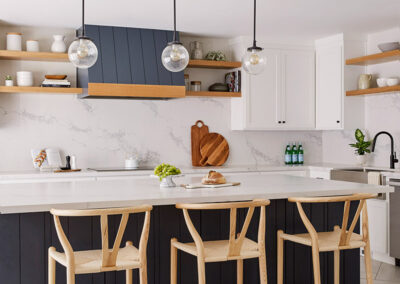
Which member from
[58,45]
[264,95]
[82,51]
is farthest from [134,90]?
[82,51]

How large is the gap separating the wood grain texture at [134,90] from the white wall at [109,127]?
0.51 m

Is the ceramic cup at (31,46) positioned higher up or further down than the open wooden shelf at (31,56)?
higher up

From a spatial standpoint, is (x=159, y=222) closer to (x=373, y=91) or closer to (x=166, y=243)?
(x=166, y=243)

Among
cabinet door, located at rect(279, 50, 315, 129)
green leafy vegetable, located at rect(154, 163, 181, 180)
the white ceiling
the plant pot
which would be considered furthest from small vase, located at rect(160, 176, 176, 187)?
the plant pot

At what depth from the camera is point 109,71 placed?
17.6 ft

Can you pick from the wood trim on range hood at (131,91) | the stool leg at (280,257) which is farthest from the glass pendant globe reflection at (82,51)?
the wood trim on range hood at (131,91)

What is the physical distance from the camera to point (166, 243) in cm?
338

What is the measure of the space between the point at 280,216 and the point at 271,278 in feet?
1.40

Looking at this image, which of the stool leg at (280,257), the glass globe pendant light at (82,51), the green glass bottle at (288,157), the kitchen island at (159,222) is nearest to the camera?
the kitchen island at (159,222)

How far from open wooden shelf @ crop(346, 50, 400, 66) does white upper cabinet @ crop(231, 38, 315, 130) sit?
58cm

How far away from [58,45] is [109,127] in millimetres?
1018

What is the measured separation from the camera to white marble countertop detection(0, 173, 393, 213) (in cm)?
285

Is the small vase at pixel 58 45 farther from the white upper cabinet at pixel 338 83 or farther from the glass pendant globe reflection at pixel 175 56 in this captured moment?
the white upper cabinet at pixel 338 83

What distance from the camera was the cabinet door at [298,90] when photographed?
20.5ft
